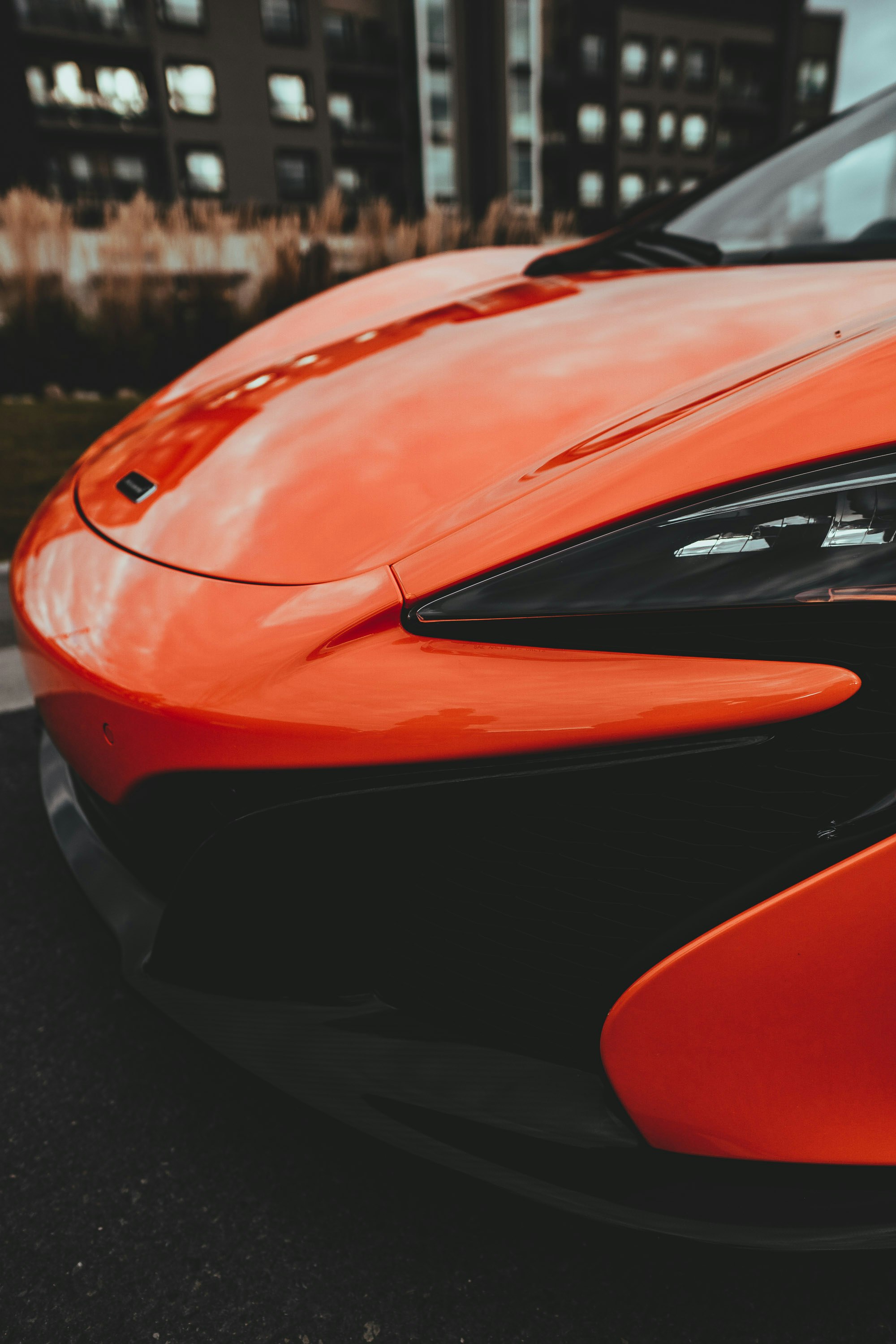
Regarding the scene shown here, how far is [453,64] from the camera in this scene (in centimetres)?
3009

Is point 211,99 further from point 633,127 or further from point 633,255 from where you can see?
point 633,255

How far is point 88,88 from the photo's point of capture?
26.3 m

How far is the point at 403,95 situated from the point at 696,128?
13.3 m

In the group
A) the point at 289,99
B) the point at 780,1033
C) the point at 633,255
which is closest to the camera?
the point at 780,1033

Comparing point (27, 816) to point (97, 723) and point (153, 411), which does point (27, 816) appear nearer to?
point (153, 411)

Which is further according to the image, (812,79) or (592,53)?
(812,79)

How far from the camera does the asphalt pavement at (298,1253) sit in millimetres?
919

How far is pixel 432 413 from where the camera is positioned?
1.20m

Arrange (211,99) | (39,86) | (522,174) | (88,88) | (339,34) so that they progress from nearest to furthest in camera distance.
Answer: (39,86) < (88,88) < (211,99) < (339,34) < (522,174)

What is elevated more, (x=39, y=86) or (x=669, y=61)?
(x=669, y=61)

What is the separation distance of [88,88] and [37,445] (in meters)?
28.9

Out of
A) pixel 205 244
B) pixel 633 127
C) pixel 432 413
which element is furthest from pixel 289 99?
pixel 432 413

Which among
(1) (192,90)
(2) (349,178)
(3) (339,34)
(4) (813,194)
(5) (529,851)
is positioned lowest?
(5) (529,851)

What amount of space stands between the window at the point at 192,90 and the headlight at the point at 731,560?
3318 centimetres
